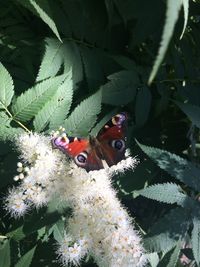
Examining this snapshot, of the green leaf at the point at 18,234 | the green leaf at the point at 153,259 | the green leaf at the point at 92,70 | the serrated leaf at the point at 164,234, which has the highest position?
the green leaf at the point at 92,70

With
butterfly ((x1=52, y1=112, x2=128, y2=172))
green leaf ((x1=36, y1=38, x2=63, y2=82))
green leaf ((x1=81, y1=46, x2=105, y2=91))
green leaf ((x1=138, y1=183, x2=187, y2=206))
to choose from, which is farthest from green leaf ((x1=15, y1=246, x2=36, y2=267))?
green leaf ((x1=81, y1=46, x2=105, y2=91))

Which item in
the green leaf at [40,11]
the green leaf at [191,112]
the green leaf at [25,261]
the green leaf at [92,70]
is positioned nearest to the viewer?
the green leaf at [40,11]

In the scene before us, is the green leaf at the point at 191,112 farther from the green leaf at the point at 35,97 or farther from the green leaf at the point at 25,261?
the green leaf at the point at 25,261

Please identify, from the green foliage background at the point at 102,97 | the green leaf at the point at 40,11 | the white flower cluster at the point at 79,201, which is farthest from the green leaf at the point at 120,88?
the green leaf at the point at 40,11

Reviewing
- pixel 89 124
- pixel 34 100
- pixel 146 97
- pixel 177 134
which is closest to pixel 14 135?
pixel 34 100

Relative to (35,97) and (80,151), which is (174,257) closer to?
(80,151)

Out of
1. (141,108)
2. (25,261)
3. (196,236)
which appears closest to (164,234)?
(196,236)
